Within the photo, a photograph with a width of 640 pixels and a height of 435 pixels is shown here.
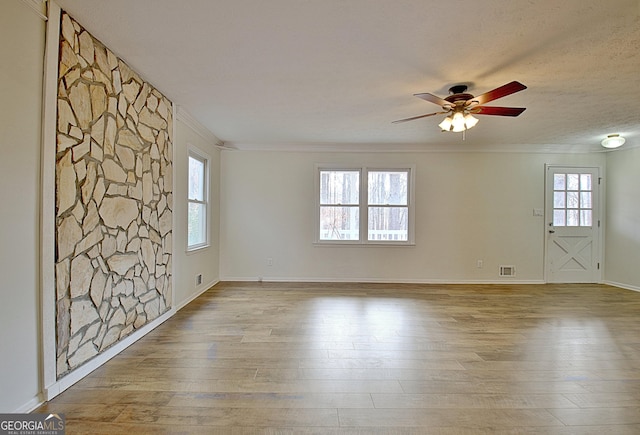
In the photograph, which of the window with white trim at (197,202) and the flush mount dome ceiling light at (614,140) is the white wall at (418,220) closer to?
the window with white trim at (197,202)

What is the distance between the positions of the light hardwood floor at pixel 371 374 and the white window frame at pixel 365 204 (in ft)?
5.20

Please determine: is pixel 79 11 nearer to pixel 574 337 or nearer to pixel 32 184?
pixel 32 184

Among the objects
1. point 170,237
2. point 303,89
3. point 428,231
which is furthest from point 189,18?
point 428,231

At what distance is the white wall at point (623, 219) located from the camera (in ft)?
16.2

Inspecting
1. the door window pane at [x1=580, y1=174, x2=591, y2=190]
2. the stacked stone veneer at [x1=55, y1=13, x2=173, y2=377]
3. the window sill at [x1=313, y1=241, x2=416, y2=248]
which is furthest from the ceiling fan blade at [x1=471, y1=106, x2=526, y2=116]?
the door window pane at [x1=580, y1=174, x2=591, y2=190]

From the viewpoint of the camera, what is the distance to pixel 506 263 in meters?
5.34

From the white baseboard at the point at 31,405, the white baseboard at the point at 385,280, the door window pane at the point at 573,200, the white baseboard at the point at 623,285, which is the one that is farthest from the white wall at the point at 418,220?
the white baseboard at the point at 31,405

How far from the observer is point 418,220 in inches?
210

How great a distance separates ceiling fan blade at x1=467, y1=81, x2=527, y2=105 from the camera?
7.52 ft

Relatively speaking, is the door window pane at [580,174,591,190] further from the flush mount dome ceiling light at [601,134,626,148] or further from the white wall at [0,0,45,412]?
the white wall at [0,0,45,412]

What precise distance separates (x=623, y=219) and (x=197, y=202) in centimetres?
694

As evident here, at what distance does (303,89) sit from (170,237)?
7.28ft

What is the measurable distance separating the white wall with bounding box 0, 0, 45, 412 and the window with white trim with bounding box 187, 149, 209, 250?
2274mm

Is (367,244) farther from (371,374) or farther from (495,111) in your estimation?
(371,374)
